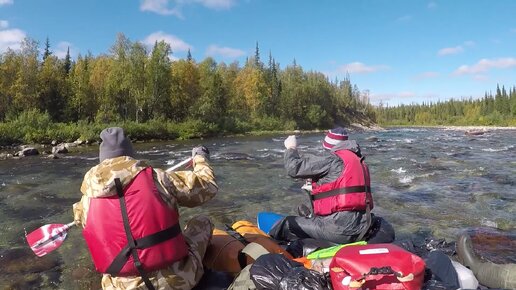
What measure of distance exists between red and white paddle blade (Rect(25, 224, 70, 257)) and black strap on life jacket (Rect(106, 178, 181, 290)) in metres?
1.20

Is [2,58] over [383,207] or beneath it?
over

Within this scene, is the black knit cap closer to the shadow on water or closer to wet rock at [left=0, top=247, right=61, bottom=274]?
the shadow on water

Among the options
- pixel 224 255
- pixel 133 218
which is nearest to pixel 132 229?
pixel 133 218

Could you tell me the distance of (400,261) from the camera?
2928 millimetres

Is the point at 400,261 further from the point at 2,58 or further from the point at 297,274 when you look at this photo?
the point at 2,58

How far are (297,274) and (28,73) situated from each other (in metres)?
41.2

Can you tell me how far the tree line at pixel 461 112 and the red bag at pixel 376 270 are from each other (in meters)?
95.4

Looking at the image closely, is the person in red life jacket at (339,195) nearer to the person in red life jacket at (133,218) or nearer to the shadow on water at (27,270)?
the person in red life jacket at (133,218)

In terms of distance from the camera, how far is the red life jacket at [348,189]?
4.82 metres

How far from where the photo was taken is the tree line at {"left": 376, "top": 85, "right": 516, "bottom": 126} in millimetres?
93938

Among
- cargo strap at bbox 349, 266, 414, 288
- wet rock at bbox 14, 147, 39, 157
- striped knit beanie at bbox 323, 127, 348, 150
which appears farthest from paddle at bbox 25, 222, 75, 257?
wet rock at bbox 14, 147, 39, 157

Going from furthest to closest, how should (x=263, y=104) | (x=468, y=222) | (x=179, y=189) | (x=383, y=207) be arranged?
(x=263, y=104), (x=383, y=207), (x=468, y=222), (x=179, y=189)

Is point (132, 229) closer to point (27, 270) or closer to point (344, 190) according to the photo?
point (344, 190)

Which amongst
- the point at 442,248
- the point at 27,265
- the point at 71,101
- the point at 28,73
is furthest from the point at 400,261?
the point at 71,101
